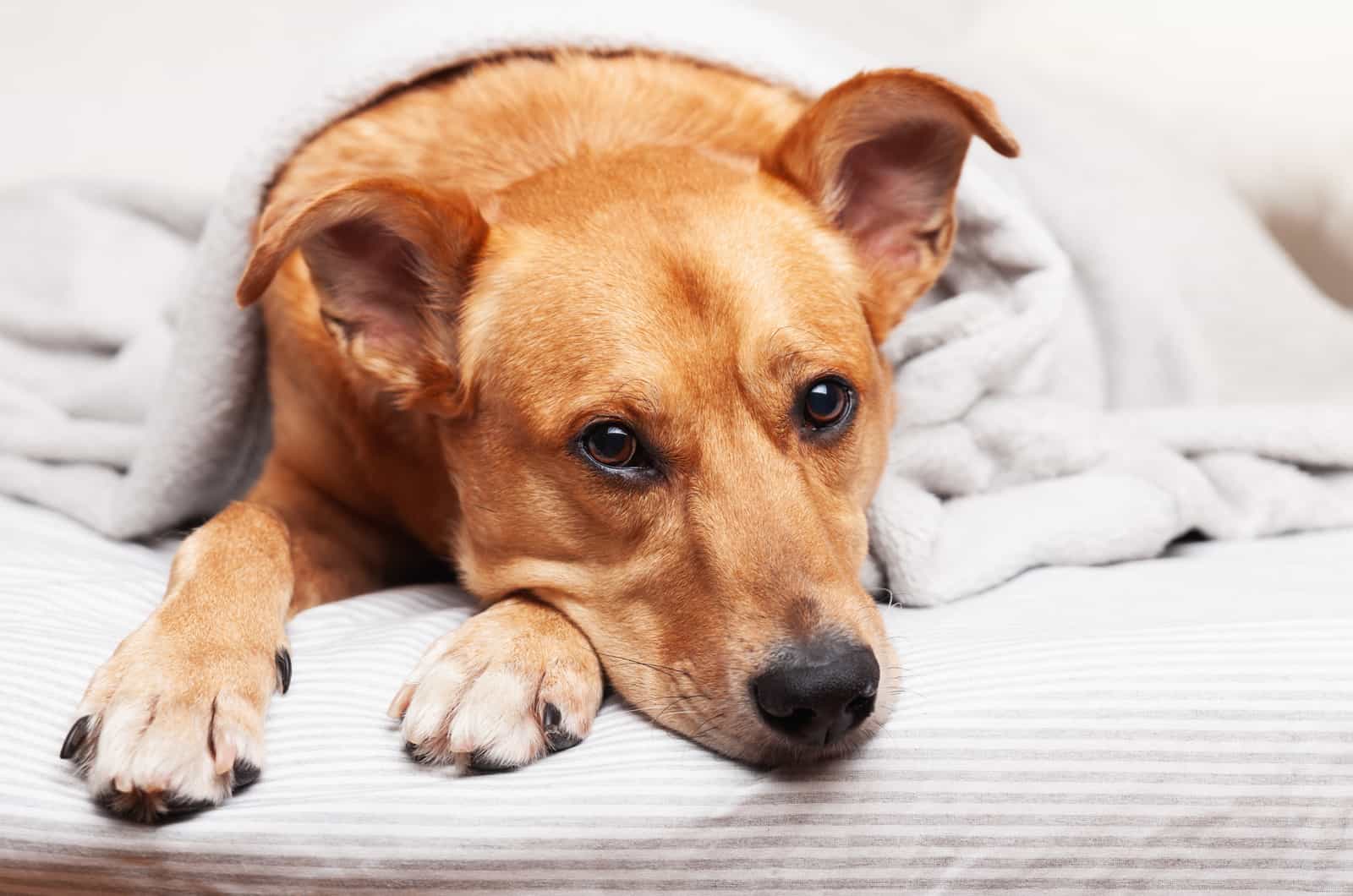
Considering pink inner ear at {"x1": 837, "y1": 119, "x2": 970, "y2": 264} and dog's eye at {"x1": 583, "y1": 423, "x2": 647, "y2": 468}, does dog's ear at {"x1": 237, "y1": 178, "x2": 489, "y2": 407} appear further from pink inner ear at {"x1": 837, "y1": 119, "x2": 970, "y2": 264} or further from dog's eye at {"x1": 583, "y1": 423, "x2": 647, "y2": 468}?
pink inner ear at {"x1": 837, "y1": 119, "x2": 970, "y2": 264}

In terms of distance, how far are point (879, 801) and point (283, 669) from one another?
0.90m

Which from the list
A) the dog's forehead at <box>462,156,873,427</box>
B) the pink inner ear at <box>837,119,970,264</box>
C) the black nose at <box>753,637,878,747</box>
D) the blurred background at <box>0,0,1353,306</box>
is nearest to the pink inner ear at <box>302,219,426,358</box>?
the dog's forehead at <box>462,156,873,427</box>

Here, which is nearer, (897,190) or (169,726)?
(169,726)

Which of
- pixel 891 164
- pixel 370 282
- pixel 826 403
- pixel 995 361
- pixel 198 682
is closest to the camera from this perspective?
pixel 198 682

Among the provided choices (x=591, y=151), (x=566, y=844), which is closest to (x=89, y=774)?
(x=566, y=844)

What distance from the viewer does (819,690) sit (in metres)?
1.53

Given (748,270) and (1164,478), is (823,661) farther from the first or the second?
(1164,478)

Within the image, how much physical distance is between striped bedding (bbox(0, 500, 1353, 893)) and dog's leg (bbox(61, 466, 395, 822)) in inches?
1.6

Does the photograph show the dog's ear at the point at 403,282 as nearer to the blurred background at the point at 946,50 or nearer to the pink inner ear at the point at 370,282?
the pink inner ear at the point at 370,282

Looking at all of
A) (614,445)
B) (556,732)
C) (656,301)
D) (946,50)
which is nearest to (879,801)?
(556,732)

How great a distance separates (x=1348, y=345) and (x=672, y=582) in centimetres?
246

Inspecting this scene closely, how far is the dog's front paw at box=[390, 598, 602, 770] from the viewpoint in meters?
1.60

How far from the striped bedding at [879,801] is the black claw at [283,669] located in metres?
0.06

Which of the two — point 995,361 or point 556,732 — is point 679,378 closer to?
point 556,732
